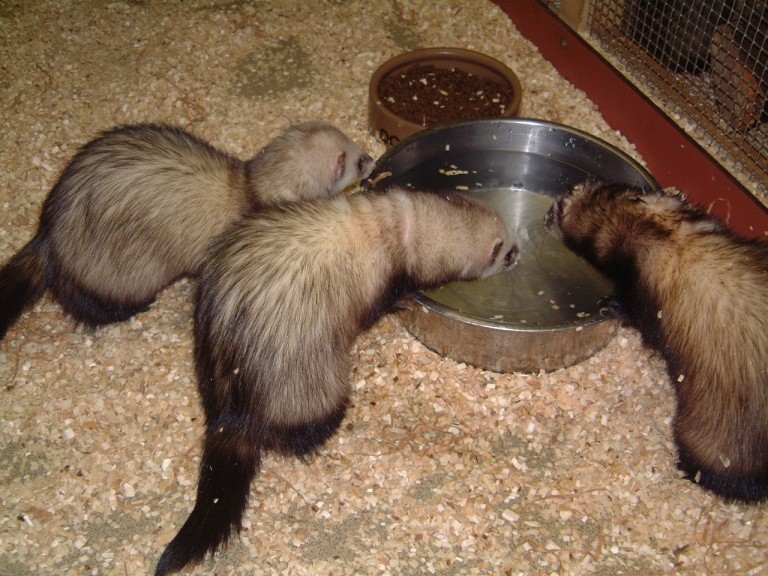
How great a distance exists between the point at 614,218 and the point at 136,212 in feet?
5.40

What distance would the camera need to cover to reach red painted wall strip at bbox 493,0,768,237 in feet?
9.45

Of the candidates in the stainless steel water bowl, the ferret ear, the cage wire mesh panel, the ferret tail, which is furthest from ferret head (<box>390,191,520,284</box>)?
the cage wire mesh panel

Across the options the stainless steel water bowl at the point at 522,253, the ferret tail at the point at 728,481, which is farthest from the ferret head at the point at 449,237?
the ferret tail at the point at 728,481

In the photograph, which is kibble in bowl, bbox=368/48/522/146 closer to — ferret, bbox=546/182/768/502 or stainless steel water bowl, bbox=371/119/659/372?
stainless steel water bowl, bbox=371/119/659/372

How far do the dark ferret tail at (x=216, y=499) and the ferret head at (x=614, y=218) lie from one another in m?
1.36

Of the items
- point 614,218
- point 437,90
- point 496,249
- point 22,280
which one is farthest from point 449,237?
point 22,280

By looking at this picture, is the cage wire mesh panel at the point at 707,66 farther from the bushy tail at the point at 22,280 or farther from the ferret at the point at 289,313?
the bushy tail at the point at 22,280

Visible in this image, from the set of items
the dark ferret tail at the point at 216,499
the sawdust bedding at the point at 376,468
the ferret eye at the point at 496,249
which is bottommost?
the sawdust bedding at the point at 376,468

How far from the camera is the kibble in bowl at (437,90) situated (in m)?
3.33

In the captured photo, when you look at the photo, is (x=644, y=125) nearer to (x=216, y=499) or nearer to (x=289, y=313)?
(x=289, y=313)

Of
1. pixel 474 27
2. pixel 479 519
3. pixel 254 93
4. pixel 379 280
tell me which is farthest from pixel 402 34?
pixel 479 519

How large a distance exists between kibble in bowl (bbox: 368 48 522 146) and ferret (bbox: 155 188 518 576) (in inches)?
35.3

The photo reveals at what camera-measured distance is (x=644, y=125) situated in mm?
3311

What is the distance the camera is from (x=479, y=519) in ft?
7.35
